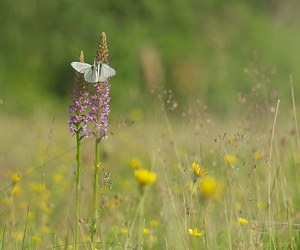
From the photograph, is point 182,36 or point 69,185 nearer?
point 69,185

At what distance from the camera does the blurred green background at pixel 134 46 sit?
51.5 feet

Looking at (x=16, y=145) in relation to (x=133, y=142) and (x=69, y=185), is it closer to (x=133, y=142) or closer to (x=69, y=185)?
(x=133, y=142)

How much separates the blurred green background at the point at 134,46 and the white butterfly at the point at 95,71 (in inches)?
476

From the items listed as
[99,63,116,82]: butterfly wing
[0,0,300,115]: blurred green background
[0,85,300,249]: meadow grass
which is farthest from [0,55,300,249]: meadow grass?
[0,0,300,115]: blurred green background

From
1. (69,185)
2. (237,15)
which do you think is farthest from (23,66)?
(69,185)

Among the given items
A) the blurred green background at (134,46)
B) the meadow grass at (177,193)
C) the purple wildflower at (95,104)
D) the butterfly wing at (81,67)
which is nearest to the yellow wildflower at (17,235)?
the meadow grass at (177,193)

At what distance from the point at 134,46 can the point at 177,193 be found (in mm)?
12803

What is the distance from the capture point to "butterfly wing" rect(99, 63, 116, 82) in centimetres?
250

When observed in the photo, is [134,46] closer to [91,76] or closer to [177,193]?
[177,193]

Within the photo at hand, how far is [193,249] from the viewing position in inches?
126

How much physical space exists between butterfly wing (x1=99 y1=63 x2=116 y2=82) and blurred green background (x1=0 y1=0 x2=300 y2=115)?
476 inches

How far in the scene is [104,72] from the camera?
2.51 metres

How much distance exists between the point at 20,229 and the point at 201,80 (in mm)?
11597

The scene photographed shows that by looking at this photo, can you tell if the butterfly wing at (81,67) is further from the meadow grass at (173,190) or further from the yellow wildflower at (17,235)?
the yellow wildflower at (17,235)
